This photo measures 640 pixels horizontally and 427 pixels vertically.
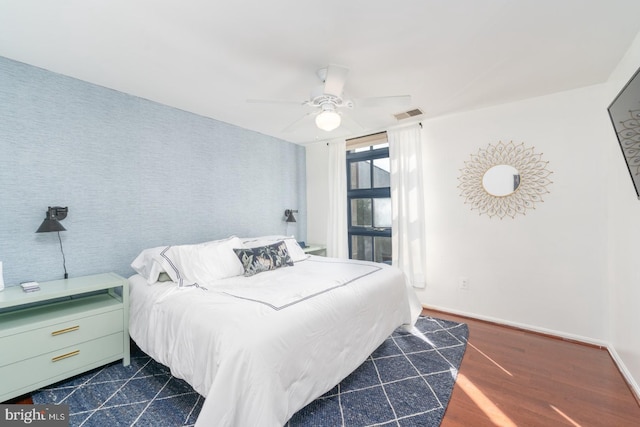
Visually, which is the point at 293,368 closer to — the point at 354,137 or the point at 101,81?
the point at 101,81

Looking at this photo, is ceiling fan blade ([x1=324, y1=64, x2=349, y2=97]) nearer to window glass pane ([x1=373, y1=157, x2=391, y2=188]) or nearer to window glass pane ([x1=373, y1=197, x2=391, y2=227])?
window glass pane ([x1=373, y1=157, x2=391, y2=188])

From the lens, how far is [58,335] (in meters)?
1.88

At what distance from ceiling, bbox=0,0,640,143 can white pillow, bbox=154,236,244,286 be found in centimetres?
147

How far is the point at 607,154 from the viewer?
2.48 meters

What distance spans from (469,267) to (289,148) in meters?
2.99

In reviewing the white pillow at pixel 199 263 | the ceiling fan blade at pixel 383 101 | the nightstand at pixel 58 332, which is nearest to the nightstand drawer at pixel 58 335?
the nightstand at pixel 58 332

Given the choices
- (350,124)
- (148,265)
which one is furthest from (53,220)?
(350,124)

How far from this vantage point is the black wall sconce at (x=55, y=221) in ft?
6.74

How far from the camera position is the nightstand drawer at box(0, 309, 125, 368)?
1709 millimetres

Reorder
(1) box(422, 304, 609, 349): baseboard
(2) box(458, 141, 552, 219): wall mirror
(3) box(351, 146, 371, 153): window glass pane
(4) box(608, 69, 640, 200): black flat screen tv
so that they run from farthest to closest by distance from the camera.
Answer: (3) box(351, 146, 371, 153): window glass pane < (2) box(458, 141, 552, 219): wall mirror < (1) box(422, 304, 609, 349): baseboard < (4) box(608, 69, 640, 200): black flat screen tv

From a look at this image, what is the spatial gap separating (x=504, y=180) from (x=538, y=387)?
1.93 metres

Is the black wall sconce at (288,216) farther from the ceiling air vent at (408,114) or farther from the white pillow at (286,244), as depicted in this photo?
the ceiling air vent at (408,114)

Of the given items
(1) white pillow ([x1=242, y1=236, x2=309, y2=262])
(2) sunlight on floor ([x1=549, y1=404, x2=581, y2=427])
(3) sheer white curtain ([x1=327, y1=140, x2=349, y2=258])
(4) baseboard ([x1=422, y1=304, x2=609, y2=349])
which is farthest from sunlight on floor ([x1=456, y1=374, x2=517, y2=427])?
(3) sheer white curtain ([x1=327, y1=140, x2=349, y2=258])

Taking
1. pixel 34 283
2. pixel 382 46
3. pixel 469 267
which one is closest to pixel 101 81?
pixel 34 283
